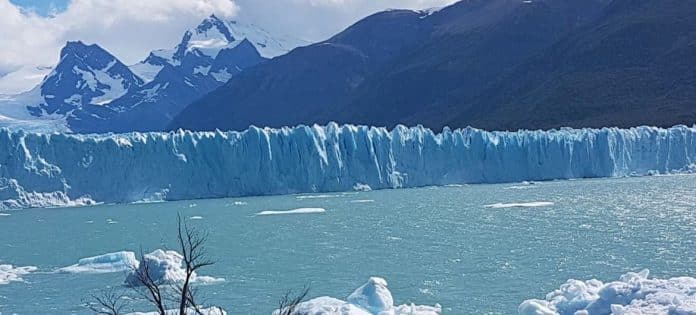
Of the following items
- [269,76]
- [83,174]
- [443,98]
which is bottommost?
[83,174]

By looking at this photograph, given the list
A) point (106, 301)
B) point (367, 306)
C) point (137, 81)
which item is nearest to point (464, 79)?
point (106, 301)

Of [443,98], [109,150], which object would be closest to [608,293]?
[109,150]

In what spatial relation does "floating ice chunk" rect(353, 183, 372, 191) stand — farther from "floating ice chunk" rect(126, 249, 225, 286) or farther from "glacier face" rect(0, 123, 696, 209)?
"floating ice chunk" rect(126, 249, 225, 286)

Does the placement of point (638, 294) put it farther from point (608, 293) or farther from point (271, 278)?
point (271, 278)

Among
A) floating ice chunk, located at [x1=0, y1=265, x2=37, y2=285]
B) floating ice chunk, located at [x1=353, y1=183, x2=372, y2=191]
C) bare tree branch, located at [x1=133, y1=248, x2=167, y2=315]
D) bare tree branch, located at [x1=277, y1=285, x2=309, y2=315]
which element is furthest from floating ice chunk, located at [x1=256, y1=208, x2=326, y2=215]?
bare tree branch, located at [x1=277, y1=285, x2=309, y2=315]

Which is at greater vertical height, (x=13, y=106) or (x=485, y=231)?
(x=13, y=106)

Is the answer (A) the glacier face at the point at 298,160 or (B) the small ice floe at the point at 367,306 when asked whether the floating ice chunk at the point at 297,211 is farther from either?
(B) the small ice floe at the point at 367,306
